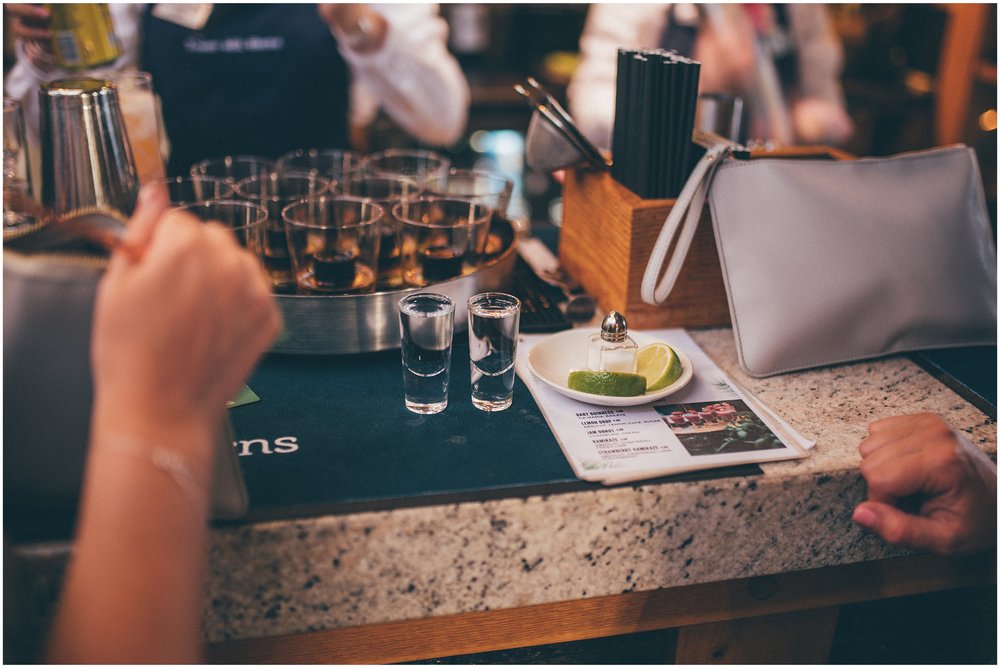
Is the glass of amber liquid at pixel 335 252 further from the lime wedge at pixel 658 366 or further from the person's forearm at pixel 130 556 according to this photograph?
the person's forearm at pixel 130 556

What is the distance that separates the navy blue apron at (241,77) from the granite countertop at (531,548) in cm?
163

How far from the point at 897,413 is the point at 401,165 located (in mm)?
1078

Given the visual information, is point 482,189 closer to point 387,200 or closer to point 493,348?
point 387,200

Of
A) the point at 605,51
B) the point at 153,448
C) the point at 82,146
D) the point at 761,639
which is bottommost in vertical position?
the point at 761,639

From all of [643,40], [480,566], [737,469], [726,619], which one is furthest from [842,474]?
[643,40]

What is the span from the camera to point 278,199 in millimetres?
1329

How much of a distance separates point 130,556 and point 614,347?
2.08ft

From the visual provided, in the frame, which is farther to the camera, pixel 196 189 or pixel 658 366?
pixel 196 189

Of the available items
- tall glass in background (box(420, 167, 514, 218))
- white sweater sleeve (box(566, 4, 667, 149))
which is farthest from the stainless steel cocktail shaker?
white sweater sleeve (box(566, 4, 667, 149))

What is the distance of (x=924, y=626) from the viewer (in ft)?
4.11

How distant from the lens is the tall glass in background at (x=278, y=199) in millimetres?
1243

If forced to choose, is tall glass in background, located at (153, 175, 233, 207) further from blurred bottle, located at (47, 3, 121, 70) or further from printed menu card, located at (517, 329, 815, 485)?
printed menu card, located at (517, 329, 815, 485)

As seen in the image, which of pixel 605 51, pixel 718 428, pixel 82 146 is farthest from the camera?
pixel 605 51

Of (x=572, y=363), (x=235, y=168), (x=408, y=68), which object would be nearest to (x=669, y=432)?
(x=572, y=363)
